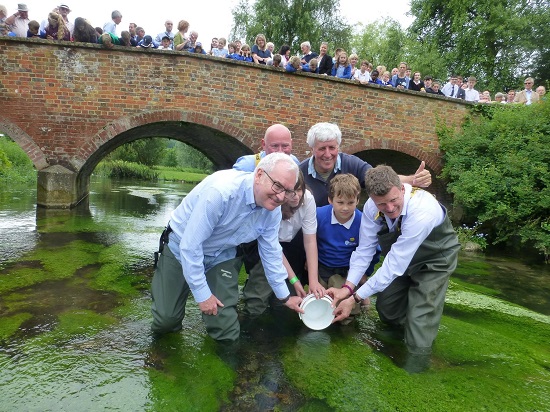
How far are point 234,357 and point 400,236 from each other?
1493 mm

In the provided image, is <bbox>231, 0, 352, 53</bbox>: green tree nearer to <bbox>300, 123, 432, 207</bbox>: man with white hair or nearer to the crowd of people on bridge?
the crowd of people on bridge

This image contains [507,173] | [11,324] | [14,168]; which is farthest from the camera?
[14,168]

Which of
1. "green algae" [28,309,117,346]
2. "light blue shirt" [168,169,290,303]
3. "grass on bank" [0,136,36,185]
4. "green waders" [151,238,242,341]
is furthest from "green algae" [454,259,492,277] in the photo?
"grass on bank" [0,136,36,185]

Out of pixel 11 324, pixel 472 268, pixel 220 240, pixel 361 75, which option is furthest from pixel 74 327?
pixel 361 75

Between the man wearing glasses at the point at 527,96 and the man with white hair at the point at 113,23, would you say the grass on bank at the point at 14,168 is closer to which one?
the man with white hair at the point at 113,23

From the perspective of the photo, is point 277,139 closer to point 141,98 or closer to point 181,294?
point 181,294

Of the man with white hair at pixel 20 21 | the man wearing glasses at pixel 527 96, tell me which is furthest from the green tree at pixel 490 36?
the man with white hair at pixel 20 21

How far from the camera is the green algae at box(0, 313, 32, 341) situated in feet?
9.84

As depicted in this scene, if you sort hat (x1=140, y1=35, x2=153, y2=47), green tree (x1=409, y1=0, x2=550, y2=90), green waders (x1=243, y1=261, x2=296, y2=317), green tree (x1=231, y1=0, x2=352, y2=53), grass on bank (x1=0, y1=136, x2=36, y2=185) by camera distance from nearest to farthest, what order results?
green waders (x1=243, y1=261, x2=296, y2=317)
hat (x1=140, y1=35, x2=153, y2=47)
grass on bank (x1=0, y1=136, x2=36, y2=185)
green tree (x1=409, y1=0, x2=550, y2=90)
green tree (x1=231, y1=0, x2=352, y2=53)

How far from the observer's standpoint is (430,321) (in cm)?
317

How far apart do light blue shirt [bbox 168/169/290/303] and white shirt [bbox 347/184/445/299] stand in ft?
2.31

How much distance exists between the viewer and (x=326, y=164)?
3637 mm

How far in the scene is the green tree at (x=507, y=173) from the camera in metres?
8.13

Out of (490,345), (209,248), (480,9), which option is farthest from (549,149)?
(480,9)
